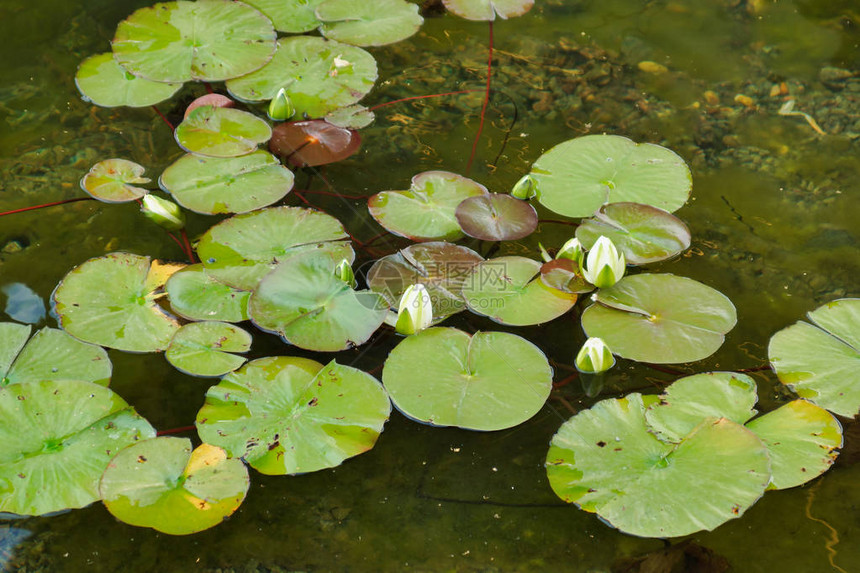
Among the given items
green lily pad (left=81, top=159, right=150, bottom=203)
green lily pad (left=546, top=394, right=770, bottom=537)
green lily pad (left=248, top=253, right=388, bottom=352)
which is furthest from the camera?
green lily pad (left=81, top=159, right=150, bottom=203)

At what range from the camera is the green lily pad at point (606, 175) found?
2.88m

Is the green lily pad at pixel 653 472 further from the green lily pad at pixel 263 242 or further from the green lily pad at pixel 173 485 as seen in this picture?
the green lily pad at pixel 263 242

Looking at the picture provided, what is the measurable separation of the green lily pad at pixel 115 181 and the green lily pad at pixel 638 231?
189 cm

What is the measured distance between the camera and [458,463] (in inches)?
90.4

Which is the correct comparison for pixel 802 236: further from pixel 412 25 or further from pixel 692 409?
pixel 412 25

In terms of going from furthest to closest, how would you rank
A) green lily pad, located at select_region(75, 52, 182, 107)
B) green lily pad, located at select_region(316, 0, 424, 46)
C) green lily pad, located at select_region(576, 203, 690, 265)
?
green lily pad, located at select_region(316, 0, 424, 46)
green lily pad, located at select_region(75, 52, 182, 107)
green lily pad, located at select_region(576, 203, 690, 265)

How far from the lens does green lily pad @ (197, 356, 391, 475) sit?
2186 mm

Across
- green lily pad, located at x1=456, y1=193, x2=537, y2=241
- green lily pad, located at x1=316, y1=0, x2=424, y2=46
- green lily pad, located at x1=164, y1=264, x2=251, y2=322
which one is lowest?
green lily pad, located at x1=164, y1=264, x2=251, y2=322

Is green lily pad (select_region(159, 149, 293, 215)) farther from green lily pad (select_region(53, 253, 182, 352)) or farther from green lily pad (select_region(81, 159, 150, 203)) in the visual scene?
green lily pad (select_region(53, 253, 182, 352))

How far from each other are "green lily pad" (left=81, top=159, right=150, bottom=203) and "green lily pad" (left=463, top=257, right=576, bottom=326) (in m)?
1.50

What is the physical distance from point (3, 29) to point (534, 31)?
283 centimetres

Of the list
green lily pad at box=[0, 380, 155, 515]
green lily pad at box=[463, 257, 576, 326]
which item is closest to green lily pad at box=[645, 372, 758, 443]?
green lily pad at box=[463, 257, 576, 326]

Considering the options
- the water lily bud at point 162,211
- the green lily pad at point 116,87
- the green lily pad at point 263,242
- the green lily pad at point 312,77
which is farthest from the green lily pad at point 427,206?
the green lily pad at point 116,87

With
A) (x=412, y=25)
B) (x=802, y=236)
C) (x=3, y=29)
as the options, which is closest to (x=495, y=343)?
(x=802, y=236)
